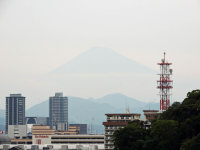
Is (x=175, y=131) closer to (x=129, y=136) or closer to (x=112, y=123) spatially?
(x=129, y=136)

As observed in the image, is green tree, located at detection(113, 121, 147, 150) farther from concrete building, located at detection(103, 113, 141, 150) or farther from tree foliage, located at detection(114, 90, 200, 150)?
concrete building, located at detection(103, 113, 141, 150)

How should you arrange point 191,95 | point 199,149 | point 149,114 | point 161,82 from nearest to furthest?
point 199,149 → point 191,95 → point 161,82 → point 149,114

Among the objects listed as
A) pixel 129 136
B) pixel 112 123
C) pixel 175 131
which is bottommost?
pixel 129 136

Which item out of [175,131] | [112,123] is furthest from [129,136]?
[112,123]

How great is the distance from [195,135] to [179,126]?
6.32 m

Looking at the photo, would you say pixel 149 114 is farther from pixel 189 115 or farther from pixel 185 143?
pixel 185 143

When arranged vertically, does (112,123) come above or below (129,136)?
above

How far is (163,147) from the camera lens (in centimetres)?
9838

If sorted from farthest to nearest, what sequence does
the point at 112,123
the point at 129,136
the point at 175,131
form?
1. the point at 112,123
2. the point at 129,136
3. the point at 175,131

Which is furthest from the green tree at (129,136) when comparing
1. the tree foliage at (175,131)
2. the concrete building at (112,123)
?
the concrete building at (112,123)

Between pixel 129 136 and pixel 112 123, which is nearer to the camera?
pixel 129 136

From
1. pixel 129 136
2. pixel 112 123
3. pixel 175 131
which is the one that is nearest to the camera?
pixel 175 131

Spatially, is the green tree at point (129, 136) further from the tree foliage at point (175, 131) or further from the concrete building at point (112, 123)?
the concrete building at point (112, 123)

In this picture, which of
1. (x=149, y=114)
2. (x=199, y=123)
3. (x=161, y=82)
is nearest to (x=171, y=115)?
(x=199, y=123)
